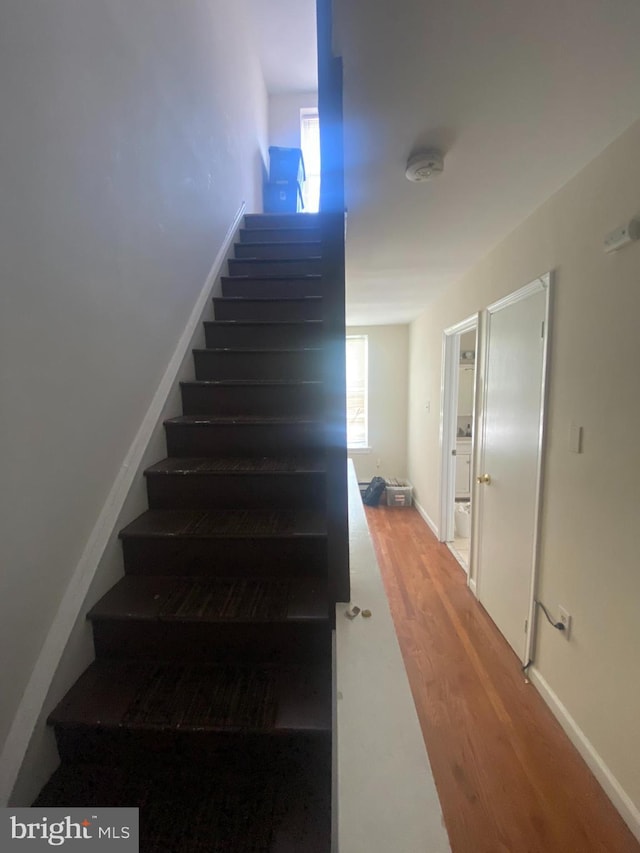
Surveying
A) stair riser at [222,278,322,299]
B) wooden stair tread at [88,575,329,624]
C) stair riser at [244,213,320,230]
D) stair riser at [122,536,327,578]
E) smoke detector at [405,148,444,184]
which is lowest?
wooden stair tread at [88,575,329,624]

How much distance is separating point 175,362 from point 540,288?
1835 mm

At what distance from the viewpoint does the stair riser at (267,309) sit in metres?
1.95

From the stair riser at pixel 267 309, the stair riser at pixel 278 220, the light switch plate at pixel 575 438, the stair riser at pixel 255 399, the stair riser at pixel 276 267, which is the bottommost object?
the light switch plate at pixel 575 438

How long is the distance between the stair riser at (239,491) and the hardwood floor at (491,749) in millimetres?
1267

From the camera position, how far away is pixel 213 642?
3.38ft

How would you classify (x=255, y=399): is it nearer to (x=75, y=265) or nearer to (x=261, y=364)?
(x=261, y=364)

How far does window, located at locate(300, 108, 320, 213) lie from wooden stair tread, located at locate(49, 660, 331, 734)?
14.3 ft

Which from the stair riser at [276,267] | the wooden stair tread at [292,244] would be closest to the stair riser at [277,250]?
the wooden stair tread at [292,244]

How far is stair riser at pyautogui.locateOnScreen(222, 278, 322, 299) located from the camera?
2.09 meters

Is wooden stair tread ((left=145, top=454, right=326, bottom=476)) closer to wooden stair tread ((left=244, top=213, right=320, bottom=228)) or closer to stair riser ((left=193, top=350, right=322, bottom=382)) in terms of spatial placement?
stair riser ((left=193, top=350, right=322, bottom=382))

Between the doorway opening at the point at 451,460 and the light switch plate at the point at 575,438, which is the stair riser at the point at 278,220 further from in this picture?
the light switch plate at the point at 575,438

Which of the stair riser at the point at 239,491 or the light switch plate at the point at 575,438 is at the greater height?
the light switch plate at the point at 575,438

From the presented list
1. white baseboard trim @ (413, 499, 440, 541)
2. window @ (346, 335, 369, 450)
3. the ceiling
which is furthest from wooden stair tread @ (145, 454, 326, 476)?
window @ (346, 335, 369, 450)

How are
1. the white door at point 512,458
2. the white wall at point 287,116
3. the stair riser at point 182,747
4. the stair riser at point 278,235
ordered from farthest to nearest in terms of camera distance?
the white wall at point 287,116 < the stair riser at point 278,235 < the white door at point 512,458 < the stair riser at point 182,747
